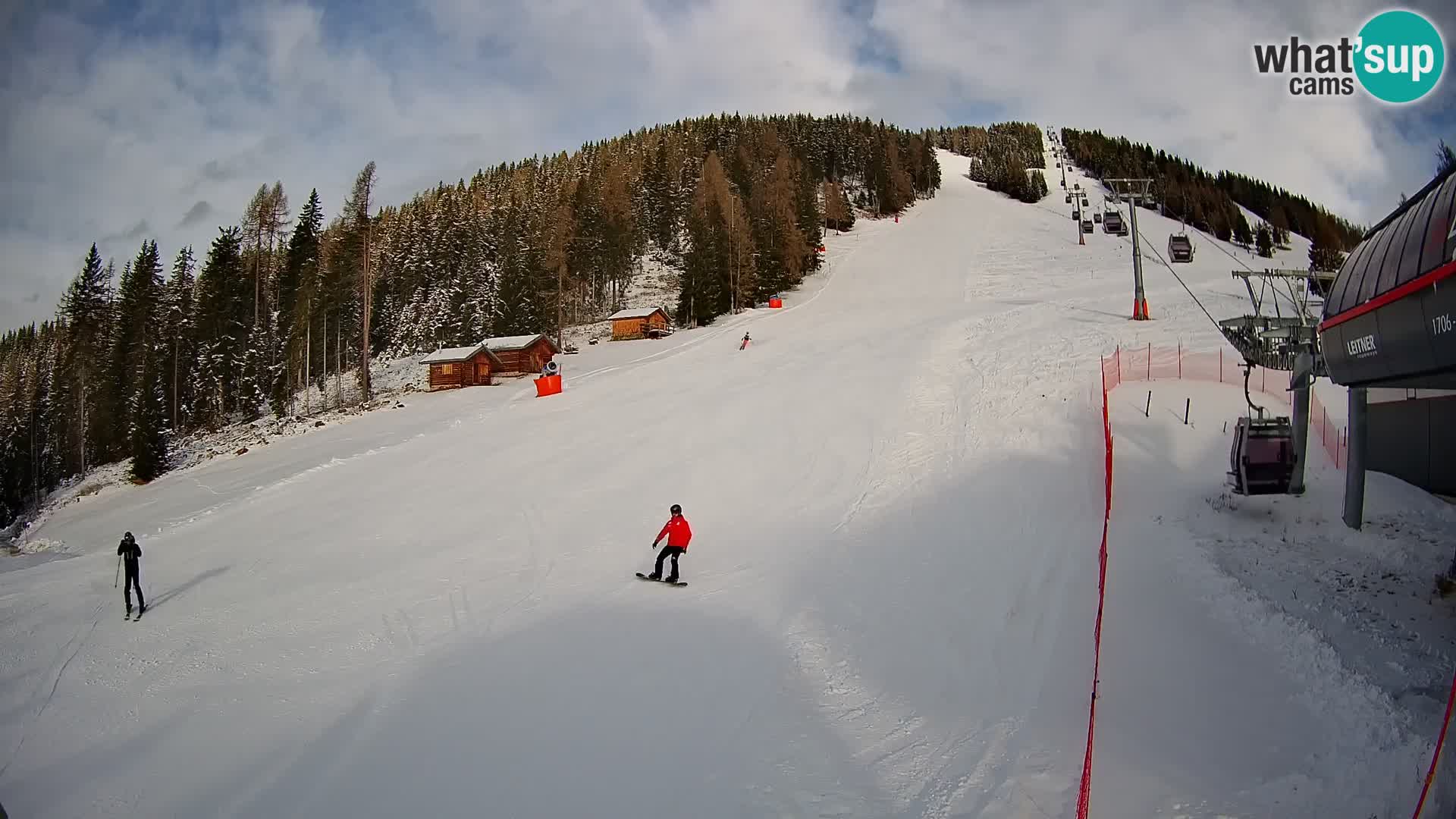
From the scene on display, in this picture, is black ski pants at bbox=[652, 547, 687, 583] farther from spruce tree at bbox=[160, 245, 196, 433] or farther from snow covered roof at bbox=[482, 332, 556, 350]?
spruce tree at bbox=[160, 245, 196, 433]

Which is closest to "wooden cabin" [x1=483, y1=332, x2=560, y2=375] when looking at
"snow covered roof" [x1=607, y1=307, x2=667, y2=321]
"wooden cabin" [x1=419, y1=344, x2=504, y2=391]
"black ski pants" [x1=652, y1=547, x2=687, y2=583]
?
"wooden cabin" [x1=419, y1=344, x2=504, y2=391]

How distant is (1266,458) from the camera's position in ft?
35.9

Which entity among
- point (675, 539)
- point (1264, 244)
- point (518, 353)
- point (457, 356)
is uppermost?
point (1264, 244)

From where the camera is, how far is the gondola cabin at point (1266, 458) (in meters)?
10.9

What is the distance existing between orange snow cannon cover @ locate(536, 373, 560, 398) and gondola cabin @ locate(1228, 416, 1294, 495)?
952 inches

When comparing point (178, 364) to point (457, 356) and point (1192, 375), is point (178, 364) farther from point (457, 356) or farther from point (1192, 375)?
point (1192, 375)

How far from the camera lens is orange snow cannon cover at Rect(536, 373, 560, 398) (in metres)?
29.5

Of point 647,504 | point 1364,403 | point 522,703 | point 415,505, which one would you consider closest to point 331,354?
point 415,505

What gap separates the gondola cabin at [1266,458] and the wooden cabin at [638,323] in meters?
45.0

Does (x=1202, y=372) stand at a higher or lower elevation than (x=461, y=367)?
lower

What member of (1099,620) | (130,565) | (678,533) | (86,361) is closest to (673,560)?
(678,533)

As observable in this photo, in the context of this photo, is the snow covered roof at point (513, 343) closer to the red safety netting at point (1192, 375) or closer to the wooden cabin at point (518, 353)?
the wooden cabin at point (518, 353)

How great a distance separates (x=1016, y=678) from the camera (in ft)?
24.5

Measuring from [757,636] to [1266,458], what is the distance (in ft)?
28.4
